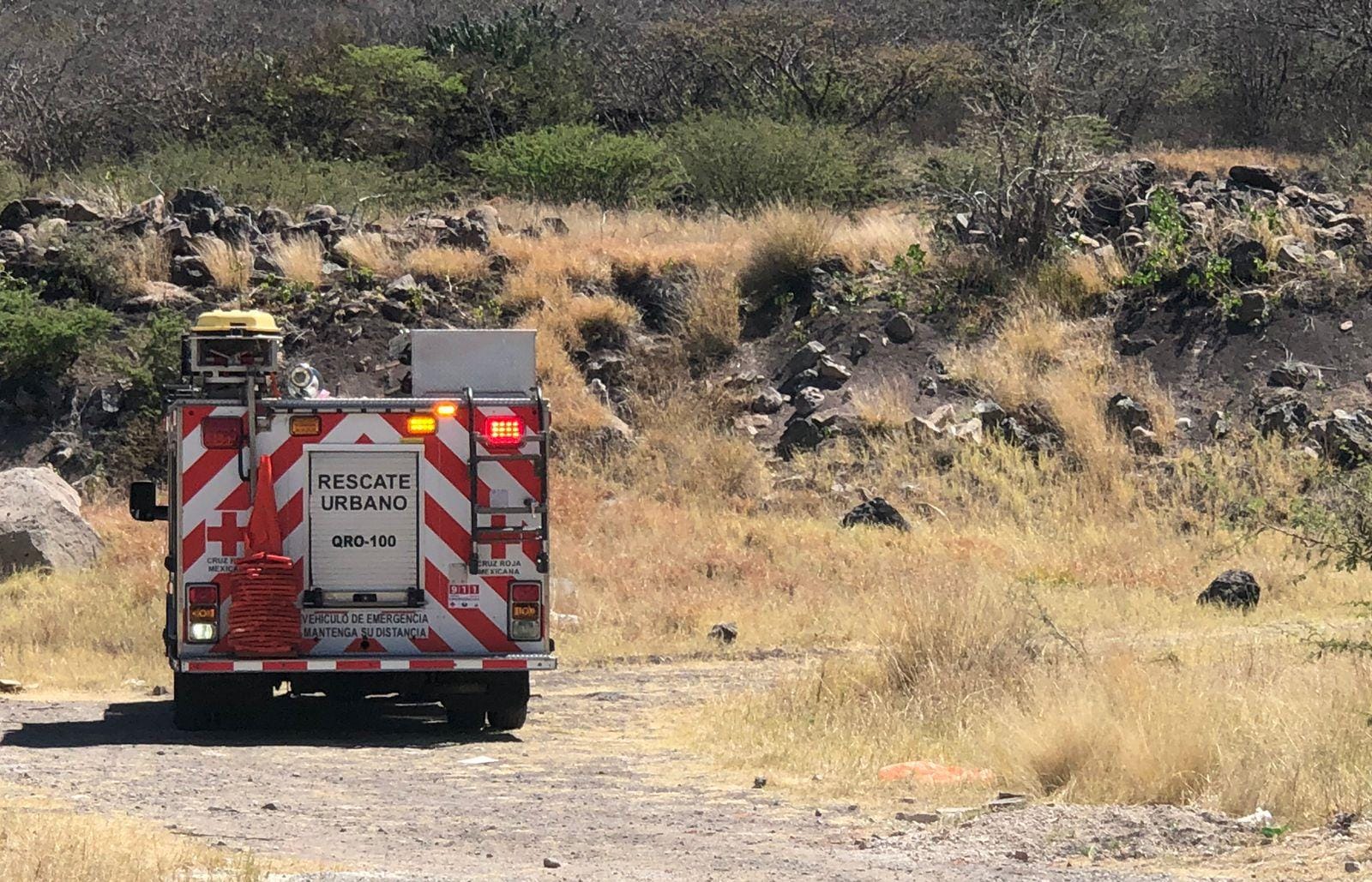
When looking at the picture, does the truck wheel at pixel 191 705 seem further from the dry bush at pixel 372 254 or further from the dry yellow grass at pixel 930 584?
the dry bush at pixel 372 254

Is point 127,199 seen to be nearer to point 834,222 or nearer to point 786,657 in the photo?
point 834,222

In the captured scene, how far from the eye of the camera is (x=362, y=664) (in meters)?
11.8

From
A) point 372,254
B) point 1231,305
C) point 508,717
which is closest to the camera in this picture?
point 508,717

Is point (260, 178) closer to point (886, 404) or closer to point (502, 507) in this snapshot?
point (886, 404)

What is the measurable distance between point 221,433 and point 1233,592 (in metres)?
10.6

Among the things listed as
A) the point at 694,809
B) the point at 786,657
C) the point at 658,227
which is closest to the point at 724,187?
the point at 658,227

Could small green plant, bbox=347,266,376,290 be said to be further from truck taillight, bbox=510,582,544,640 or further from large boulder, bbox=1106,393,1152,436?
truck taillight, bbox=510,582,544,640

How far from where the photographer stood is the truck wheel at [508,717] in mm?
12453

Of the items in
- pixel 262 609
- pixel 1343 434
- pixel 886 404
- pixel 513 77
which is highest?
pixel 513 77

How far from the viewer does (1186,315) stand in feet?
87.0

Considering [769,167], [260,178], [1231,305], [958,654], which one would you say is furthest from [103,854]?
[769,167]

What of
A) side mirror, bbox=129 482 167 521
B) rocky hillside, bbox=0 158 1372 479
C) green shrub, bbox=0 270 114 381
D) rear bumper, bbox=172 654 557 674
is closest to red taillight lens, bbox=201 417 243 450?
side mirror, bbox=129 482 167 521

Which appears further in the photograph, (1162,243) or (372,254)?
(372,254)

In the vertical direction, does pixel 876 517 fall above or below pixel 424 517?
below
